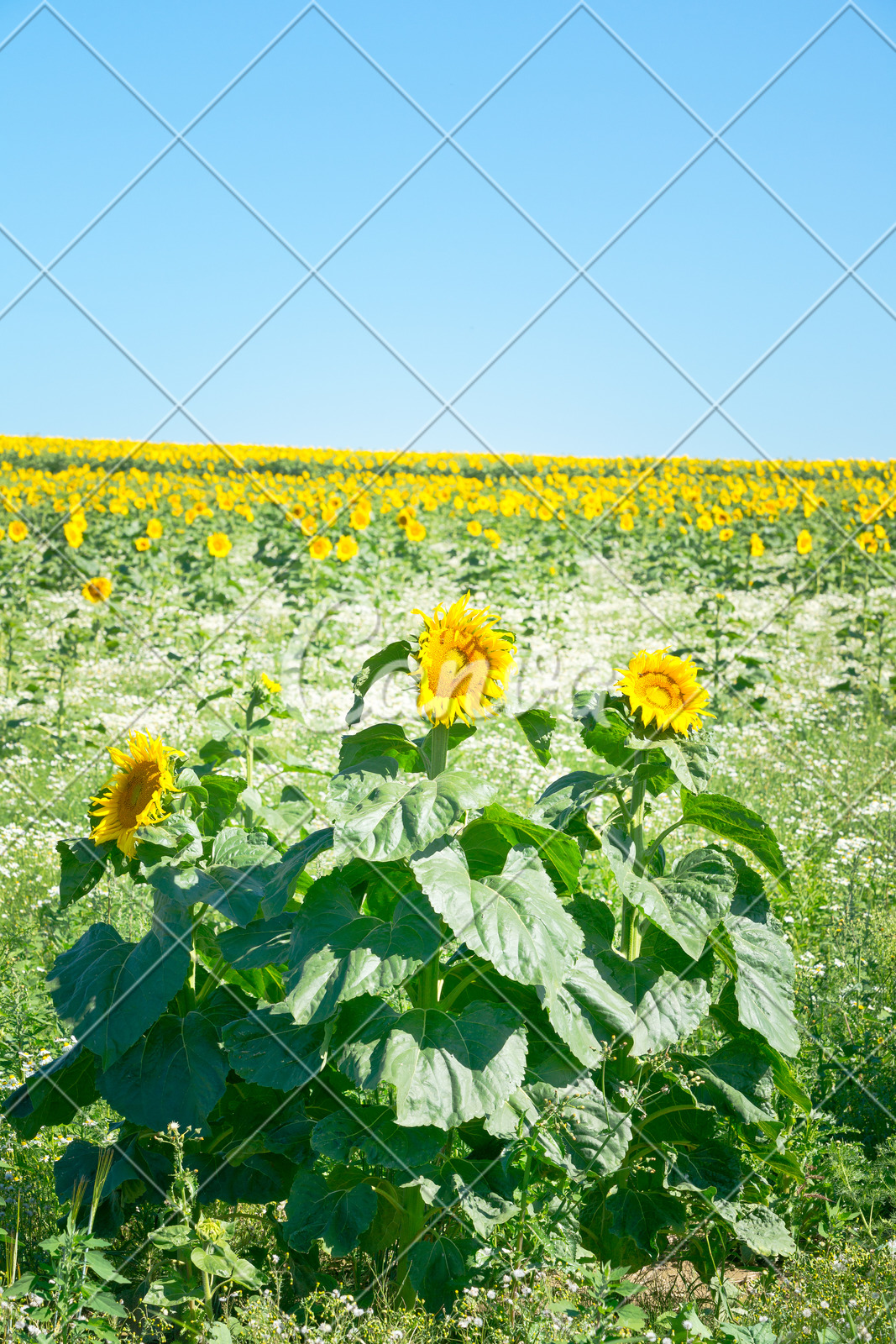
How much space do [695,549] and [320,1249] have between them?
482 inches

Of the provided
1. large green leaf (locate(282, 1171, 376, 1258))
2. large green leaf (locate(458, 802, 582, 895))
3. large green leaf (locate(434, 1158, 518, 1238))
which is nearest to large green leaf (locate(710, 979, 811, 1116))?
large green leaf (locate(458, 802, 582, 895))

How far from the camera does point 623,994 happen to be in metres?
2.08

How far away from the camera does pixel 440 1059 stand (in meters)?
1.85

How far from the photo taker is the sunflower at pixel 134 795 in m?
2.21

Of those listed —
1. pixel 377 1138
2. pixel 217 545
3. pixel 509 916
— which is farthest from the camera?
pixel 217 545

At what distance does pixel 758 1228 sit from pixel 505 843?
1055 mm

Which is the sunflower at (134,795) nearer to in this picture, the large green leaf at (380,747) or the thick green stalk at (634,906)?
the large green leaf at (380,747)

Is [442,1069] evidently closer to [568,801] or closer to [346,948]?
[346,948]

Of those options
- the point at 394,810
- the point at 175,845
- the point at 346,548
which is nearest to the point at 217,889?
the point at 175,845

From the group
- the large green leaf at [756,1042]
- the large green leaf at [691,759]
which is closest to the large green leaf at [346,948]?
the large green leaf at [691,759]

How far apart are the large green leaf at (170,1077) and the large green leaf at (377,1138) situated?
273 mm

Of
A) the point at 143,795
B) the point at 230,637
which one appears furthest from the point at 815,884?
the point at 230,637

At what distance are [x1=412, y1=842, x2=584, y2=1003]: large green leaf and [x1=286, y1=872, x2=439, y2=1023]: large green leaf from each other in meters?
0.11

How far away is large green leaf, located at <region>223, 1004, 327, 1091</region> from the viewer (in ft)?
6.48
